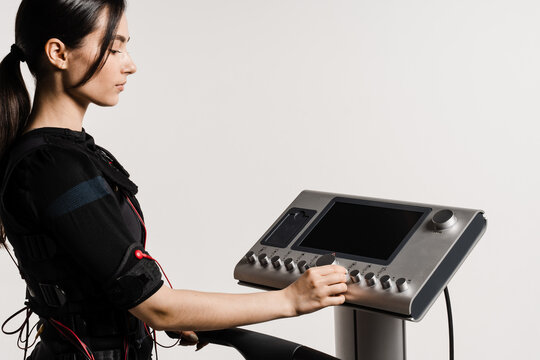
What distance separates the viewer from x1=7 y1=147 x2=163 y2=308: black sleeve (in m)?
1.43

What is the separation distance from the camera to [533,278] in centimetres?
328

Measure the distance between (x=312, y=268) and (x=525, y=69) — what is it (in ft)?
6.30

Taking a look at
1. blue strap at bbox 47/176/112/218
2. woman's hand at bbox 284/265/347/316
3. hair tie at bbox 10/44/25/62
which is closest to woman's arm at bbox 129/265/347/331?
woman's hand at bbox 284/265/347/316

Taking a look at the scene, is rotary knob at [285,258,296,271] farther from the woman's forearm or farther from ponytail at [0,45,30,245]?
ponytail at [0,45,30,245]

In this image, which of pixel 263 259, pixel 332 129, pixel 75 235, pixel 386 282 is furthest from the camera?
pixel 332 129

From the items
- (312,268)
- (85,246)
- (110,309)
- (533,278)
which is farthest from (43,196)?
(533,278)

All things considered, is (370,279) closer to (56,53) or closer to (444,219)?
(444,219)

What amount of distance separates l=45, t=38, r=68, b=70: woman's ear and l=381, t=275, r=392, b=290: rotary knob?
731 millimetres

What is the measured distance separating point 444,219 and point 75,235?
2.40 feet

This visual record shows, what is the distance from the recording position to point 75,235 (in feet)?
4.71

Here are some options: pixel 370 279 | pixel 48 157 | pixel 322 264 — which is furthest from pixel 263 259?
pixel 48 157

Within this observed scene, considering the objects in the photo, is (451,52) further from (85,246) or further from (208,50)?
(85,246)

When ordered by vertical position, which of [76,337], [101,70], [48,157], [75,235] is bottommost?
[76,337]

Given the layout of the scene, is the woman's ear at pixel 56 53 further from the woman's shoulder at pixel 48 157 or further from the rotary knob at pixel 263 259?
the rotary knob at pixel 263 259
